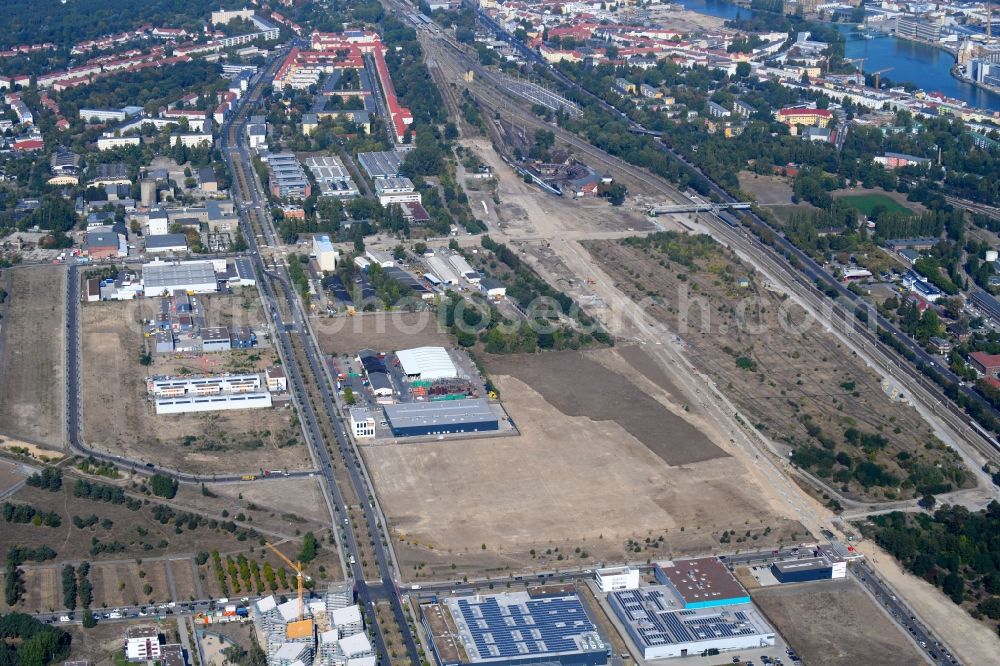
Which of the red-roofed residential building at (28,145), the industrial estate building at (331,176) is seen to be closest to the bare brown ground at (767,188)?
the industrial estate building at (331,176)

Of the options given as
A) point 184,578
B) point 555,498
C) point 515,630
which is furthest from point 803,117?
point 184,578

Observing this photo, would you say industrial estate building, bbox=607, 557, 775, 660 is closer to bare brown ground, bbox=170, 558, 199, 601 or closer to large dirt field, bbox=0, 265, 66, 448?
bare brown ground, bbox=170, 558, 199, 601

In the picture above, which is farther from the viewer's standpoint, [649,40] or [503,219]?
[649,40]

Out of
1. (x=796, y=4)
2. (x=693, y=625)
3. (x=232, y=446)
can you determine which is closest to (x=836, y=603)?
(x=693, y=625)

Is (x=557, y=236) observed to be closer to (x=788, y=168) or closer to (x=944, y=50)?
(x=788, y=168)

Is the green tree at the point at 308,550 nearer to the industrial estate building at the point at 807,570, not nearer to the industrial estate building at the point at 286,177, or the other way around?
the industrial estate building at the point at 807,570

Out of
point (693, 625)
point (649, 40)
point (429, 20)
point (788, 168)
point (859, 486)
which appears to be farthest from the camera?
point (429, 20)

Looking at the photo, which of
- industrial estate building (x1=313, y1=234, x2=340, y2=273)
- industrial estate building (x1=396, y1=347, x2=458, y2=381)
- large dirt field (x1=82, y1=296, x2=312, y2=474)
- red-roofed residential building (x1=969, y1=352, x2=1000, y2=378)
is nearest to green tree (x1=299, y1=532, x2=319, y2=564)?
large dirt field (x1=82, y1=296, x2=312, y2=474)
